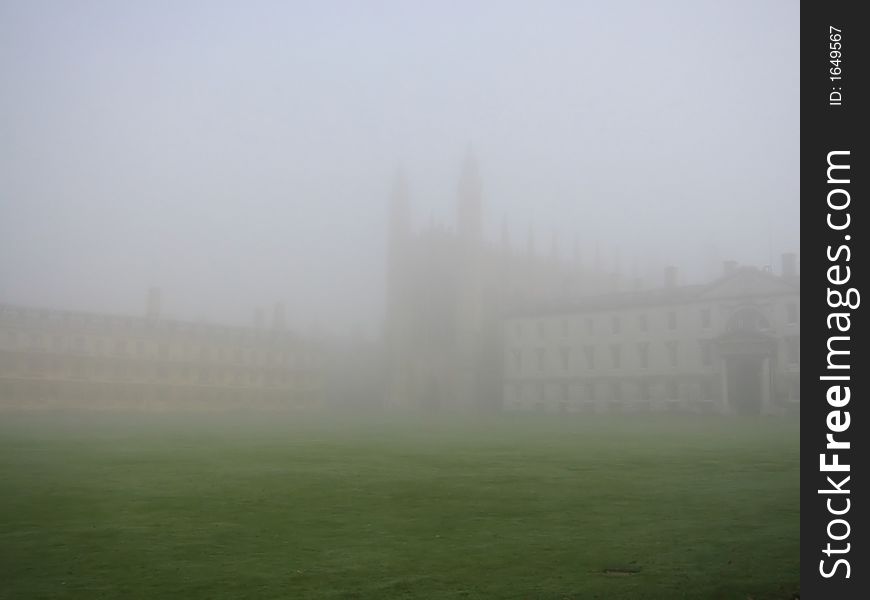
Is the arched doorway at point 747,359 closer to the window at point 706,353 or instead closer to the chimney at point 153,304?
the window at point 706,353

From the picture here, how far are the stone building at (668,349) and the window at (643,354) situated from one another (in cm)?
9

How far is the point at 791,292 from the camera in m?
68.2

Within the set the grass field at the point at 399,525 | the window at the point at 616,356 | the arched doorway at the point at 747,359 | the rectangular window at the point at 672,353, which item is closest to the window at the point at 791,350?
the arched doorway at the point at 747,359

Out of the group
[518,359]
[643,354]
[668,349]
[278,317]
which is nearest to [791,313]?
[668,349]

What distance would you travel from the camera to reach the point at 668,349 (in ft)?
248

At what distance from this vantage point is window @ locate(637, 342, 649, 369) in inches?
3019

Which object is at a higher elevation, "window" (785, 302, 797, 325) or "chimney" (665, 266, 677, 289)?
"chimney" (665, 266, 677, 289)

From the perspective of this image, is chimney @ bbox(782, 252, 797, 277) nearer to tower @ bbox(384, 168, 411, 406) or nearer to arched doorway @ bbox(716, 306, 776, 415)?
arched doorway @ bbox(716, 306, 776, 415)

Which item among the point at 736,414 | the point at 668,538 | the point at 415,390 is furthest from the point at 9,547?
the point at 415,390

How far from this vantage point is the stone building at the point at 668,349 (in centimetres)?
6794

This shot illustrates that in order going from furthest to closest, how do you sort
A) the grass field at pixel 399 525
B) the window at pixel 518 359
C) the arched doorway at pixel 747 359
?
the window at pixel 518 359
the arched doorway at pixel 747 359
the grass field at pixel 399 525

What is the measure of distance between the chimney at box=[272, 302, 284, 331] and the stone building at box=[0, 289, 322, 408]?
95 mm

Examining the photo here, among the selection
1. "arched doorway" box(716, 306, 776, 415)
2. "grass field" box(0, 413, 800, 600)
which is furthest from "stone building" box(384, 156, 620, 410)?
"grass field" box(0, 413, 800, 600)

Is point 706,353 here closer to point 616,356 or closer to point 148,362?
point 616,356
